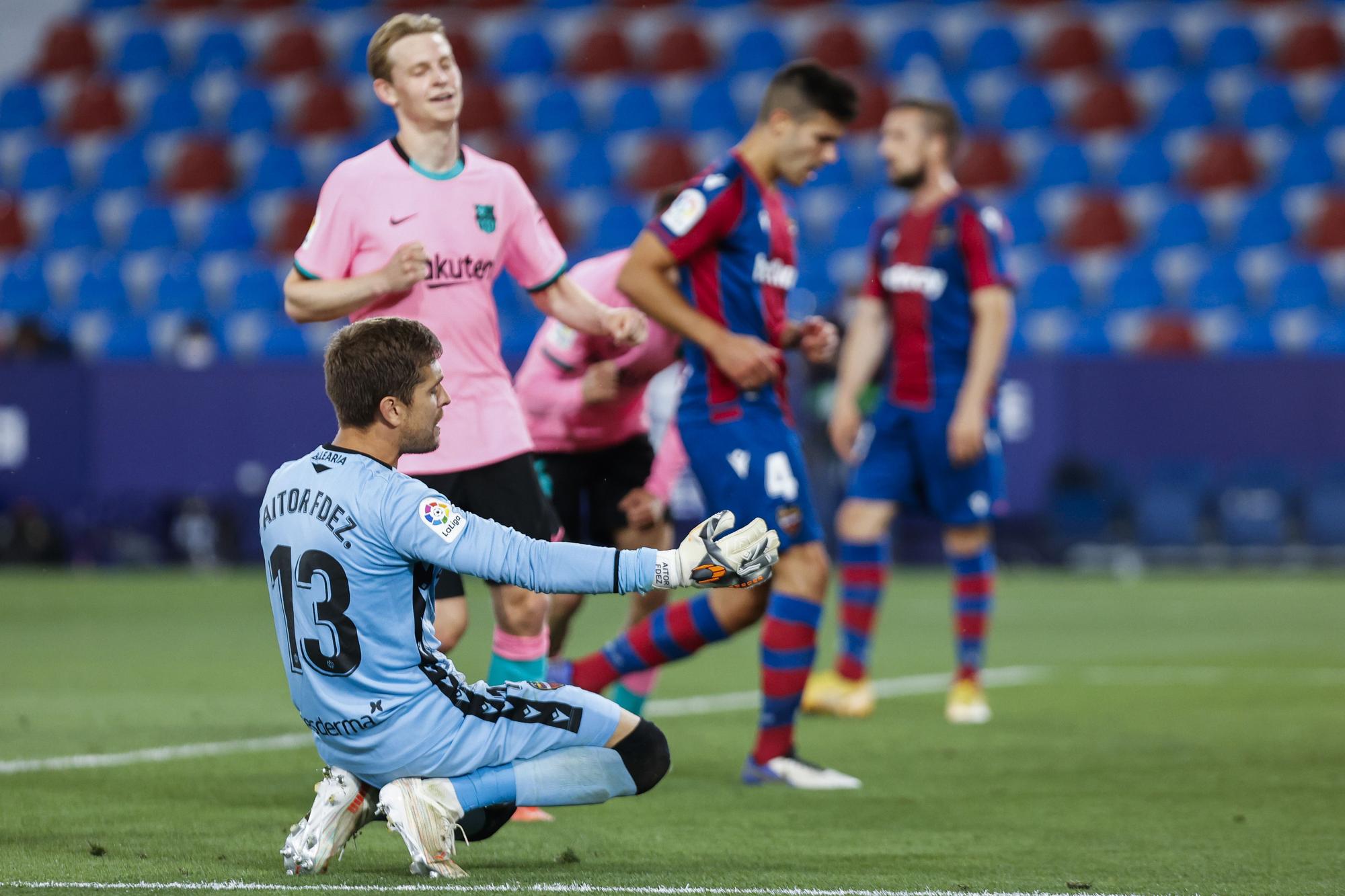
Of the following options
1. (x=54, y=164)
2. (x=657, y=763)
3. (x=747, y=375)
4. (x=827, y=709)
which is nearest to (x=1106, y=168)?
(x=54, y=164)

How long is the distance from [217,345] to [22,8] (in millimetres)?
6401

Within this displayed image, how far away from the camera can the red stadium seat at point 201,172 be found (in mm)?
20125

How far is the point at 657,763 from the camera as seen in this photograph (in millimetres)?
4223

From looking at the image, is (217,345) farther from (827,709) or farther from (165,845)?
(165,845)

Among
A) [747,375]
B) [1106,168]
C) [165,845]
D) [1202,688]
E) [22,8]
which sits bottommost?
[1202,688]

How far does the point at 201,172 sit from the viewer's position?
20.1 metres

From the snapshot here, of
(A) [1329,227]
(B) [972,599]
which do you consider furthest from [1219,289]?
(B) [972,599]

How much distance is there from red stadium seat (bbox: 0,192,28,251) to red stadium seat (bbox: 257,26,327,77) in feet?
9.91

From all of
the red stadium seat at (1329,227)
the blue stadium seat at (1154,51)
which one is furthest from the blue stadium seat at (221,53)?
the red stadium seat at (1329,227)

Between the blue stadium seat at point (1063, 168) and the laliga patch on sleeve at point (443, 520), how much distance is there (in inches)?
615

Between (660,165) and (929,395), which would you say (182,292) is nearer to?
(660,165)

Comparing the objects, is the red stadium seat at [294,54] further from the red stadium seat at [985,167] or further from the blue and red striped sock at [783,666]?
the blue and red striped sock at [783,666]

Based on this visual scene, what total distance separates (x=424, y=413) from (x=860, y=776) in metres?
2.42

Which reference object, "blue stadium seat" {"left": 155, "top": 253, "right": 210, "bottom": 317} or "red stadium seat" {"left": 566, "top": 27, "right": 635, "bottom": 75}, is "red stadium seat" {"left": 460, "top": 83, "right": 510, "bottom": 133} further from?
"blue stadium seat" {"left": 155, "top": 253, "right": 210, "bottom": 317}
